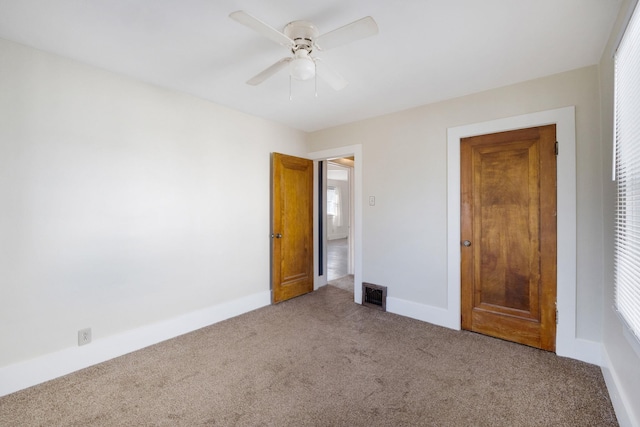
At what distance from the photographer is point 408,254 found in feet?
10.8

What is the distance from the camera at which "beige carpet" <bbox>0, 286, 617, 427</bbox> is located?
1.72 m

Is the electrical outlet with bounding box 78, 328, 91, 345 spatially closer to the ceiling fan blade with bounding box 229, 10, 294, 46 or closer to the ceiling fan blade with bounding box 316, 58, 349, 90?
the ceiling fan blade with bounding box 229, 10, 294, 46

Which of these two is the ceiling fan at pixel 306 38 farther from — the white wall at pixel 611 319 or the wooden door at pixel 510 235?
the wooden door at pixel 510 235

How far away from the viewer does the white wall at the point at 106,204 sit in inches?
79.6

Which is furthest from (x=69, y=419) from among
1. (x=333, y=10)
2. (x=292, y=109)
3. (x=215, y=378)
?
(x=292, y=109)

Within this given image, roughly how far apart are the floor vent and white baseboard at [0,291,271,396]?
1577 millimetres

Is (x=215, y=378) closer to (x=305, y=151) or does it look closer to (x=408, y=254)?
(x=408, y=254)

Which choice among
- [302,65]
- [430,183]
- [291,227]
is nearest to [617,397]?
[430,183]

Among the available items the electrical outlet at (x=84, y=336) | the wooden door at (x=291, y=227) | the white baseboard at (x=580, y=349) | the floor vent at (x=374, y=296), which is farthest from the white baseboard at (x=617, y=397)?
the electrical outlet at (x=84, y=336)

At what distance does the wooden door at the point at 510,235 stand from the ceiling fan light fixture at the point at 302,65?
194cm

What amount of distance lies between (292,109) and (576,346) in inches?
140

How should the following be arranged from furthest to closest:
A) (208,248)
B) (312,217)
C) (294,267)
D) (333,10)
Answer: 1. (312,217)
2. (294,267)
3. (208,248)
4. (333,10)

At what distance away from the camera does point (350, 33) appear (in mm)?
1577

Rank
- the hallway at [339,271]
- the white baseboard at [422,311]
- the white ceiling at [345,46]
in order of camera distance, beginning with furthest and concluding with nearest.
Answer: the hallway at [339,271] < the white baseboard at [422,311] < the white ceiling at [345,46]
